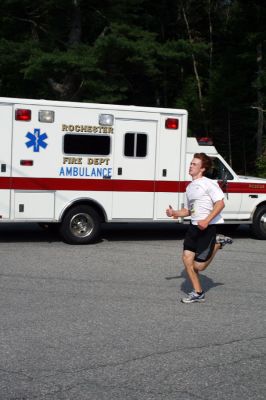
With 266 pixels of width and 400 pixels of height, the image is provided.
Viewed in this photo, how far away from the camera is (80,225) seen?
11789mm

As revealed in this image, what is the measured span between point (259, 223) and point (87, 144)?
406 centimetres

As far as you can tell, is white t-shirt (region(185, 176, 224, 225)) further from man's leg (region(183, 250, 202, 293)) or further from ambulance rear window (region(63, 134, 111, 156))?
ambulance rear window (region(63, 134, 111, 156))

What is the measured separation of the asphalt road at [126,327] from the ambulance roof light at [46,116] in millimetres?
2314

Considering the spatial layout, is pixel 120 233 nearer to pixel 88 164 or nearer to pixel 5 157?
pixel 88 164

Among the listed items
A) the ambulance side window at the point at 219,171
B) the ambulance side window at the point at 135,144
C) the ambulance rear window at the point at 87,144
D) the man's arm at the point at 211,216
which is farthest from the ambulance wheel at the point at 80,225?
the man's arm at the point at 211,216

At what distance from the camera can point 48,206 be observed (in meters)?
11.5

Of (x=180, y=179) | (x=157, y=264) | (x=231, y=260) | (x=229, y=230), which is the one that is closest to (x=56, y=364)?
(x=157, y=264)

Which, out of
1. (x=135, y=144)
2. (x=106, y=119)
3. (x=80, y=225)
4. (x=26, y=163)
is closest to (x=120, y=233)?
(x=80, y=225)

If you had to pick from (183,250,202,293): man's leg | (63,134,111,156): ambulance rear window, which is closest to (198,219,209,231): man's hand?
(183,250,202,293): man's leg

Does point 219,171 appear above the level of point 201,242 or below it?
above

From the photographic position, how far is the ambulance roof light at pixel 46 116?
11336 millimetres

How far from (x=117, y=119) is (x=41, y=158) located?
161cm

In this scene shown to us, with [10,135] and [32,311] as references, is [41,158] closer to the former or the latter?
[10,135]

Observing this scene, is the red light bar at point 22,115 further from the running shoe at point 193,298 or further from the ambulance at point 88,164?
the running shoe at point 193,298
